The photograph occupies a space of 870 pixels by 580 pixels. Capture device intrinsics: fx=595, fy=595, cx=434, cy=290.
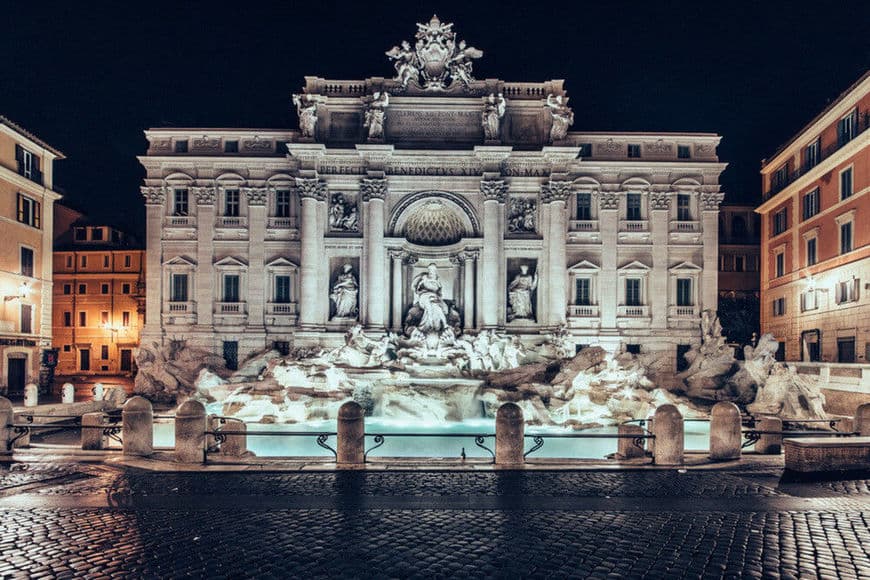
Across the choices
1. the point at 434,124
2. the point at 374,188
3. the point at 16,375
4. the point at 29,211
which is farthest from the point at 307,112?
the point at 16,375

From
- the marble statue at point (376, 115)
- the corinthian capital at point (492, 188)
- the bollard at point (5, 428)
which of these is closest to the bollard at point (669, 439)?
the bollard at point (5, 428)

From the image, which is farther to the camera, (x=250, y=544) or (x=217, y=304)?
(x=217, y=304)

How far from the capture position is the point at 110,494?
425 inches

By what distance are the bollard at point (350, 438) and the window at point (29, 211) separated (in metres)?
31.1

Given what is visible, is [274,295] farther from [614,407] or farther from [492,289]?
[614,407]

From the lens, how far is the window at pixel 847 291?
30.7 meters

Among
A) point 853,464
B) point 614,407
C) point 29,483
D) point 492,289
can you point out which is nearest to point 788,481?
point 853,464

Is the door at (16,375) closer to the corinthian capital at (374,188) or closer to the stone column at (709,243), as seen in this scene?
the corinthian capital at (374,188)

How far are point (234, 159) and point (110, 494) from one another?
28347 millimetres

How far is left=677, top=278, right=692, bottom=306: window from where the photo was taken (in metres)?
36.5

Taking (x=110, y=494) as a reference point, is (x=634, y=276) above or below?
above

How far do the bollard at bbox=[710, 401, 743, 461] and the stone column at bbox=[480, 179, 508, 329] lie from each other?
20571 mm

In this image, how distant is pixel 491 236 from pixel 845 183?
1922cm

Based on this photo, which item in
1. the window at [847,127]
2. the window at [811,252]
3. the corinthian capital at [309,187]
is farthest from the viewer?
the window at [811,252]
